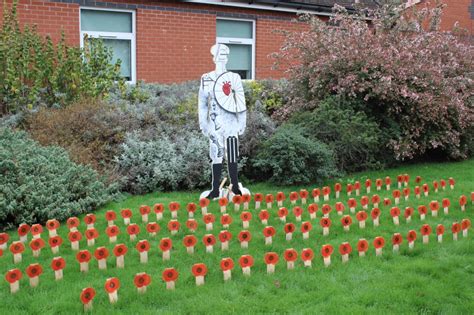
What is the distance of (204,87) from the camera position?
7.23 m

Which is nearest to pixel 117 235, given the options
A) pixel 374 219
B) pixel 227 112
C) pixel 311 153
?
pixel 227 112

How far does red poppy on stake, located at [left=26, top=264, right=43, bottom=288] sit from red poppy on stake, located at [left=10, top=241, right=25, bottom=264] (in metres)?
0.66

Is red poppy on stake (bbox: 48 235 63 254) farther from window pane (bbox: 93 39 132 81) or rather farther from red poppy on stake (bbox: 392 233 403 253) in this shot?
window pane (bbox: 93 39 132 81)

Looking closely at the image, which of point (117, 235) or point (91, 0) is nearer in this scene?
point (117, 235)

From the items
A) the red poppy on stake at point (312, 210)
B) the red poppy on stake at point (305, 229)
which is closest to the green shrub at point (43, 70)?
the red poppy on stake at point (312, 210)

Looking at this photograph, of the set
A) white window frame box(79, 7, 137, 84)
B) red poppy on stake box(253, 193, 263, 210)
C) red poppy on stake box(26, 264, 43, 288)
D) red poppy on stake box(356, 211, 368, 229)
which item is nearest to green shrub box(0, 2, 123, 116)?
white window frame box(79, 7, 137, 84)

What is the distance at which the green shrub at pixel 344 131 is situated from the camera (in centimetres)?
921

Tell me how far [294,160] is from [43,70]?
4.91 metres

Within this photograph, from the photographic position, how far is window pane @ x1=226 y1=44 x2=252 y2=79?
46.5 ft

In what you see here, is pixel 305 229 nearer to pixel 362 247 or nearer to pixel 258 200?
pixel 362 247

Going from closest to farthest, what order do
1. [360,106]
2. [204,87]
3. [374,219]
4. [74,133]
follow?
[374,219], [204,87], [74,133], [360,106]

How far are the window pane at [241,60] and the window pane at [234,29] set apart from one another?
281mm

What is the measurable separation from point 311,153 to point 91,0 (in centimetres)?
602

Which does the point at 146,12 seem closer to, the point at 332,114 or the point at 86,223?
the point at 332,114
